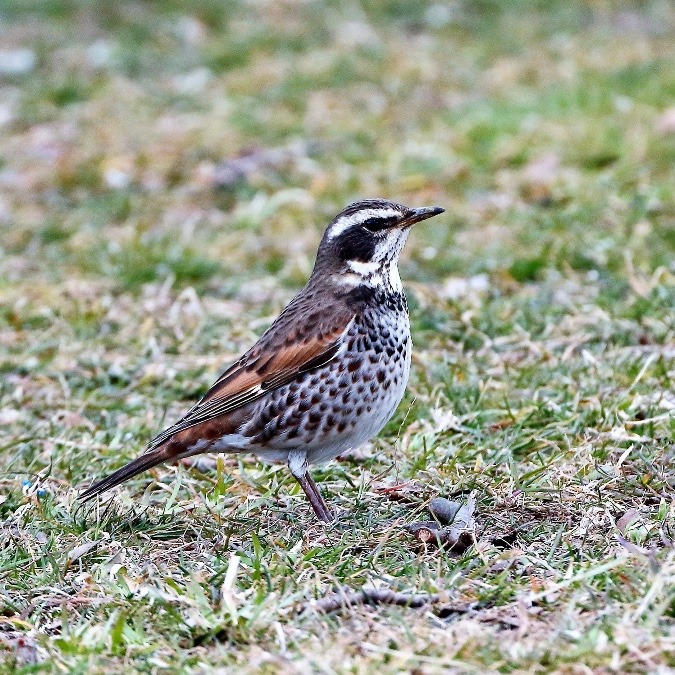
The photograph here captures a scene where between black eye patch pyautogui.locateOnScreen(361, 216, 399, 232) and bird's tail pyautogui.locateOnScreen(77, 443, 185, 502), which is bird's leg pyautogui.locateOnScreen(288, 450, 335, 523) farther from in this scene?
black eye patch pyautogui.locateOnScreen(361, 216, 399, 232)

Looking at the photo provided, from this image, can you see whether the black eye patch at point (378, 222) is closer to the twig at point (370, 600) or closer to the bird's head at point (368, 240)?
the bird's head at point (368, 240)

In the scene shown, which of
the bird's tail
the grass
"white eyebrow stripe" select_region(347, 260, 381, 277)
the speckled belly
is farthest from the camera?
"white eyebrow stripe" select_region(347, 260, 381, 277)

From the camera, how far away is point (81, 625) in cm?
473

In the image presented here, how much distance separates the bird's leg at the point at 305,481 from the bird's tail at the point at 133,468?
0.49 meters

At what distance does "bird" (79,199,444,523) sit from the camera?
5801 mm

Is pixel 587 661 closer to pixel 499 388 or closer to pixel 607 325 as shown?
pixel 499 388

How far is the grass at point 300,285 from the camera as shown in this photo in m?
4.63

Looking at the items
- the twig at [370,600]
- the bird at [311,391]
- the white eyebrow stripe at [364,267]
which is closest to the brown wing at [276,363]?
the bird at [311,391]

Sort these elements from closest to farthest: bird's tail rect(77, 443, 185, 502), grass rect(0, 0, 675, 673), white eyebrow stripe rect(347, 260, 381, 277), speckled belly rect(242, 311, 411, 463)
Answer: grass rect(0, 0, 675, 673) → bird's tail rect(77, 443, 185, 502) → speckled belly rect(242, 311, 411, 463) → white eyebrow stripe rect(347, 260, 381, 277)

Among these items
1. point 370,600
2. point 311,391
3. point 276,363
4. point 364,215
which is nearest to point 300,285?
point 364,215

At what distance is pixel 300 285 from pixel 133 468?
3491 millimetres

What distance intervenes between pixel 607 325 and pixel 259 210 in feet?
11.6

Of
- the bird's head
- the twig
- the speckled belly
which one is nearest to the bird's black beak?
the bird's head

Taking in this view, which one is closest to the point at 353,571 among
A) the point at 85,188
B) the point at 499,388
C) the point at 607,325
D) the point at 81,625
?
the point at 81,625
